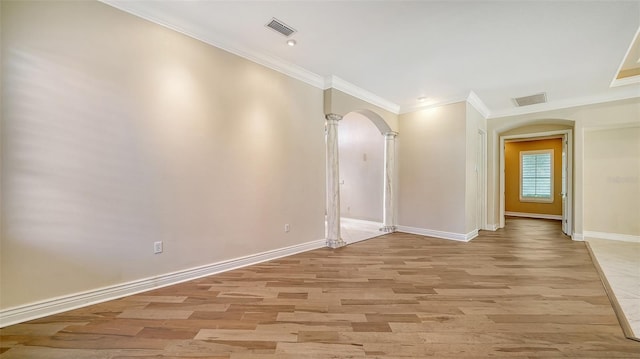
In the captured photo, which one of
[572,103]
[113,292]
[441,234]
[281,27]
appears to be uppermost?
[281,27]

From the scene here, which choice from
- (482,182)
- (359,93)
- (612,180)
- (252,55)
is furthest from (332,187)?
(612,180)

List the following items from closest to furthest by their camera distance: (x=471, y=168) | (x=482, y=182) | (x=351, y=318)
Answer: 1. (x=351, y=318)
2. (x=471, y=168)
3. (x=482, y=182)

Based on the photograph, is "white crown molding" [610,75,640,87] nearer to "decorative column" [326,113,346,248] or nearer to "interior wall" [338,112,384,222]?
"interior wall" [338,112,384,222]

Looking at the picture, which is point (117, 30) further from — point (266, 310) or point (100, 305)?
point (266, 310)

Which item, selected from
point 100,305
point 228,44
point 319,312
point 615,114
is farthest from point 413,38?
point 615,114

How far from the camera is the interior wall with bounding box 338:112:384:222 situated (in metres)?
6.41

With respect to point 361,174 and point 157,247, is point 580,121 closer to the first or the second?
point 361,174

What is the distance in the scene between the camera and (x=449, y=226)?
4.93 meters

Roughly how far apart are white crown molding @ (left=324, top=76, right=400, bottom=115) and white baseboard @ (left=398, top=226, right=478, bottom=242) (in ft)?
8.79

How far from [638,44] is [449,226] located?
351 cm

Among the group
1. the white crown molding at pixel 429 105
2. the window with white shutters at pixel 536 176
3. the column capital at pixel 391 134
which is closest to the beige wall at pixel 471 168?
the white crown molding at pixel 429 105

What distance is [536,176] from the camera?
7980 millimetres

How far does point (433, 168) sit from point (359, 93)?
2234 millimetres

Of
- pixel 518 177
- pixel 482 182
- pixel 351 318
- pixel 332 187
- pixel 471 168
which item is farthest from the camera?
pixel 518 177
